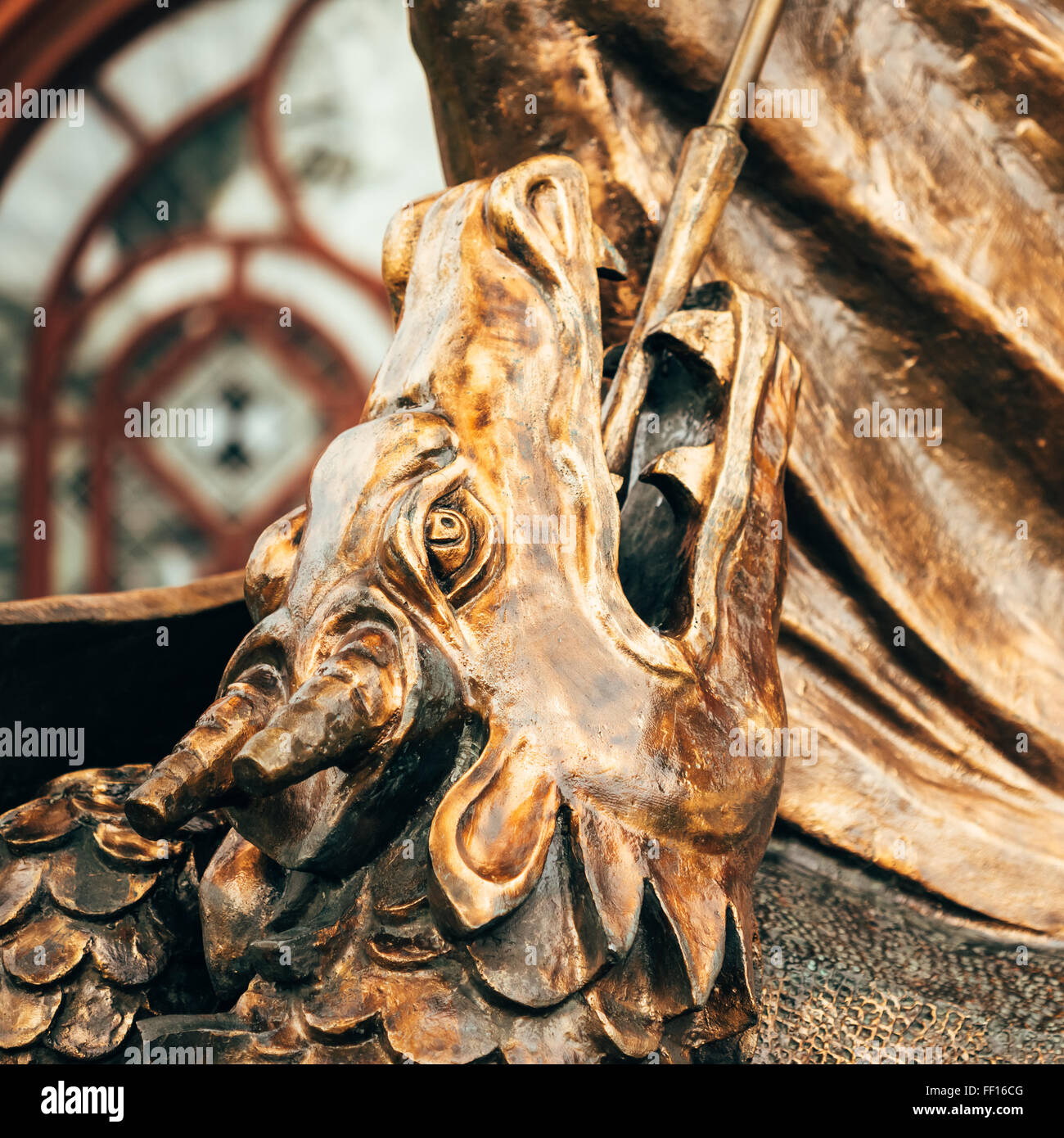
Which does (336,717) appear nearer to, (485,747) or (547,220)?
(485,747)

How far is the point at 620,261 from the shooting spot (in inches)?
36.8

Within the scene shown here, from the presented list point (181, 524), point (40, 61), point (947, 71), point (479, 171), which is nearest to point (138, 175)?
point (40, 61)

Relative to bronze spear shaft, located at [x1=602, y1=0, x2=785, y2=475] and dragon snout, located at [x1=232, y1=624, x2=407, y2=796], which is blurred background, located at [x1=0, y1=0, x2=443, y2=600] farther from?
dragon snout, located at [x1=232, y1=624, x2=407, y2=796]

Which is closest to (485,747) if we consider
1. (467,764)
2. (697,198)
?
(467,764)

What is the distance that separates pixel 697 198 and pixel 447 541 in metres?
0.38

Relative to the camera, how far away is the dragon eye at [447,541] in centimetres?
75

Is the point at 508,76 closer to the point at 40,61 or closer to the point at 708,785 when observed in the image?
the point at 708,785

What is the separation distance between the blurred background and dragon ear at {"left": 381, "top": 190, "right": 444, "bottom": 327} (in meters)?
1.48

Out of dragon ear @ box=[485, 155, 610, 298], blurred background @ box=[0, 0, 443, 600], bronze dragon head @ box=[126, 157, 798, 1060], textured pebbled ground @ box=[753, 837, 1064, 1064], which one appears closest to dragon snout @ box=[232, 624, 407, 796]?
bronze dragon head @ box=[126, 157, 798, 1060]

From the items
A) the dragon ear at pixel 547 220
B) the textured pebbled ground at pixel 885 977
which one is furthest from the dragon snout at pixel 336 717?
the textured pebbled ground at pixel 885 977

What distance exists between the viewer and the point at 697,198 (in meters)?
0.99

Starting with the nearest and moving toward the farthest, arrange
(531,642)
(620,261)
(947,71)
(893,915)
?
(531,642)
(620,261)
(893,915)
(947,71)

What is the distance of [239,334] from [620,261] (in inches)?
65.2

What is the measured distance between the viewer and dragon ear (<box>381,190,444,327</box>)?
0.95m
